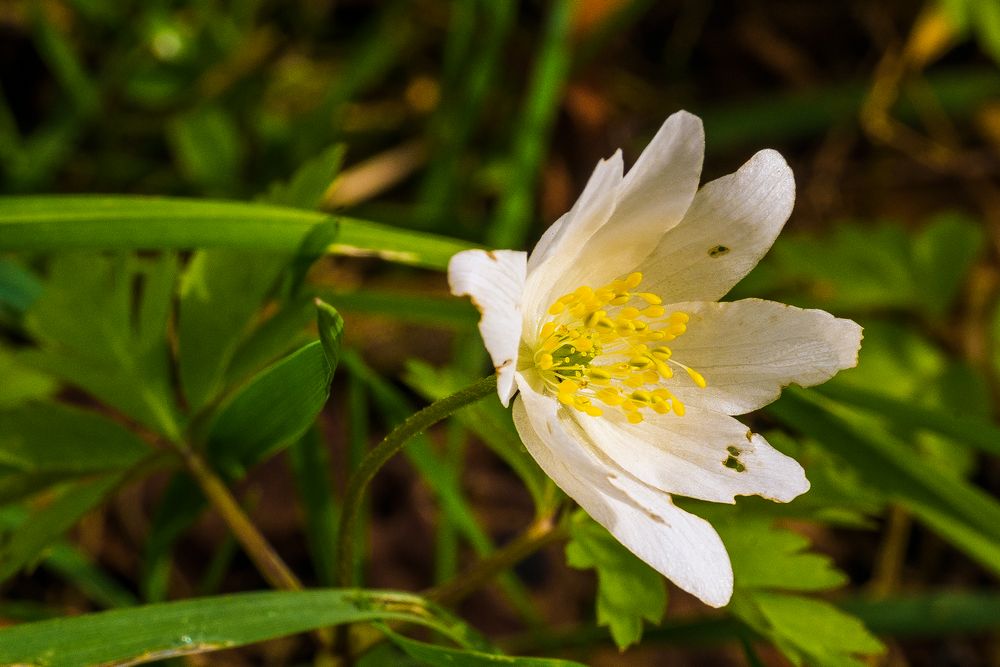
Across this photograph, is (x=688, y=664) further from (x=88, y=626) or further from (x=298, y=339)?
(x=88, y=626)

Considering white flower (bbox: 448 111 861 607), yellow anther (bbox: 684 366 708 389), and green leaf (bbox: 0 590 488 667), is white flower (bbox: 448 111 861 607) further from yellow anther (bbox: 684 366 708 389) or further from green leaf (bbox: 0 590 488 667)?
green leaf (bbox: 0 590 488 667)

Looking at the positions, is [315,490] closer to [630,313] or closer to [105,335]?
[105,335]

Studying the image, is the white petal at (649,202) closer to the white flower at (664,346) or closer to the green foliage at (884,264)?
the white flower at (664,346)

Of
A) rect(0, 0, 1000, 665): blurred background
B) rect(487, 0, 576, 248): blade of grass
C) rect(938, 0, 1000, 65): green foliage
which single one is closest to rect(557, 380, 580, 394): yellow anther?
rect(0, 0, 1000, 665): blurred background

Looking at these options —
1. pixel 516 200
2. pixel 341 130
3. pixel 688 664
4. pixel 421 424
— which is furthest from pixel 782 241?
pixel 421 424

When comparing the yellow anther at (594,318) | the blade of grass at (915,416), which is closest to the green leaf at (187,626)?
the yellow anther at (594,318)
